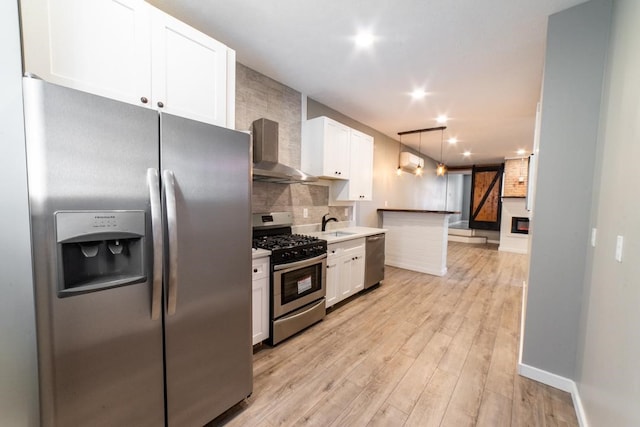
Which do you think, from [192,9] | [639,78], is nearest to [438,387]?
[639,78]

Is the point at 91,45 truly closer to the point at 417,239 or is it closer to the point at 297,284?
the point at 297,284

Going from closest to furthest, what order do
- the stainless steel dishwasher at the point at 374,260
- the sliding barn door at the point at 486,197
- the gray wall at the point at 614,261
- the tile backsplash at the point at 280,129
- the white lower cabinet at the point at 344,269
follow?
the gray wall at the point at 614,261 < the tile backsplash at the point at 280,129 < the white lower cabinet at the point at 344,269 < the stainless steel dishwasher at the point at 374,260 < the sliding barn door at the point at 486,197

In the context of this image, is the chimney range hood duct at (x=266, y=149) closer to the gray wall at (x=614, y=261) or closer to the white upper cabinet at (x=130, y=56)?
the white upper cabinet at (x=130, y=56)

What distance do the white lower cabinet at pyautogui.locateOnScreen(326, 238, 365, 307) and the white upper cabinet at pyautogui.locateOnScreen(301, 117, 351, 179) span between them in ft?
3.19

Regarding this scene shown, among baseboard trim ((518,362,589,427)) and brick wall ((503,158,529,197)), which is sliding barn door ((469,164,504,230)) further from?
baseboard trim ((518,362,589,427))

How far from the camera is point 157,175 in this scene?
117 cm

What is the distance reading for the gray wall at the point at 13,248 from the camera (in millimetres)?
918

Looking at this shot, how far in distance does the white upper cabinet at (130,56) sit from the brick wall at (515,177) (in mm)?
8266

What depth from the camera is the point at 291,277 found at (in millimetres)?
2420

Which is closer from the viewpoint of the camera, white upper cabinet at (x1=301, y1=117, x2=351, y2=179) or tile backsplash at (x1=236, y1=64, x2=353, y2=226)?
tile backsplash at (x1=236, y1=64, x2=353, y2=226)

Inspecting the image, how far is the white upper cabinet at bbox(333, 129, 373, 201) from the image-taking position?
12.5ft

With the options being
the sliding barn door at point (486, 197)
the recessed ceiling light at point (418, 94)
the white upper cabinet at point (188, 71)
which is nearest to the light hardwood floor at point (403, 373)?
the white upper cabinet at point (188, 71)

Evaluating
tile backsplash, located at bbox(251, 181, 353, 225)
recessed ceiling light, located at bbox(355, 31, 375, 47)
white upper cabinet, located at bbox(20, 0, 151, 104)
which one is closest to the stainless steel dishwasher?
tile backsplash, located at bbox(251, 181, 353, 225)

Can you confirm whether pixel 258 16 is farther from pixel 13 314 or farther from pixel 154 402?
pixel 154 402
